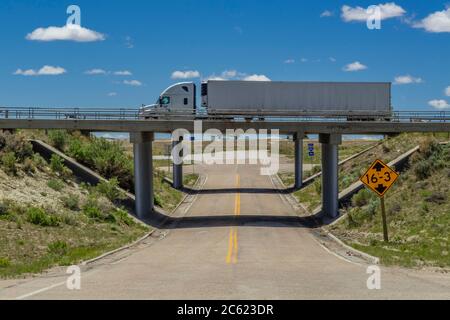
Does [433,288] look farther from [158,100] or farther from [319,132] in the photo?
[158,100]

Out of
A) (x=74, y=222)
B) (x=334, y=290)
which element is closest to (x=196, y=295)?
(x=334, y=290)

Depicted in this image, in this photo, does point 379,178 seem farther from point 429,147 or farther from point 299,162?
point 299,162

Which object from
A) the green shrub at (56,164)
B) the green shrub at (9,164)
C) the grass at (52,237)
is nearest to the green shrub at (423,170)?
the grass at (52,237)

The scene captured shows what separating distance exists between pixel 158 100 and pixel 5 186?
1660cm

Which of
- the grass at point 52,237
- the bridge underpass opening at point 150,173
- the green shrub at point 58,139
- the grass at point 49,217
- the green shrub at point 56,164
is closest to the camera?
the grass at point 52,237

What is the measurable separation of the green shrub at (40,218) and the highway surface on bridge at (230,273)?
14.2 feet

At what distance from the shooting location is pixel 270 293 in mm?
13367

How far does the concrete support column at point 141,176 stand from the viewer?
3909 centimetres

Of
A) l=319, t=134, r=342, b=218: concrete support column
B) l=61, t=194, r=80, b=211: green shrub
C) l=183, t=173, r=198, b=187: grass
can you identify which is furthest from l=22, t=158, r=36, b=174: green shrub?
l=183, t=173, r=198, b=187: grass

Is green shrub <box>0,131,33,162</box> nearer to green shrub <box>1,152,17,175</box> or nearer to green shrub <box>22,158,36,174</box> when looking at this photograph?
green shrub <box>22,158,36,174</box>

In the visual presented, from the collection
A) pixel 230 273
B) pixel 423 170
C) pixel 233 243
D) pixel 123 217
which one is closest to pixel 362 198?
pixel 423 170

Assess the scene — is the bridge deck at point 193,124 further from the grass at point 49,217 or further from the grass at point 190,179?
the grass at point 190,179

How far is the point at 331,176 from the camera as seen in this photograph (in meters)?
40.2

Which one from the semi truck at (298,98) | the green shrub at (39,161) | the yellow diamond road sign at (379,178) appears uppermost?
the semi truck at (298,98)
